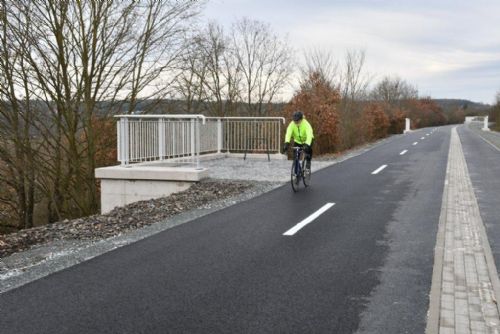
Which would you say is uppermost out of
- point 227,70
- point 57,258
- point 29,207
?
point 227,70

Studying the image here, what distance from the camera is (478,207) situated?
9078 millimetres

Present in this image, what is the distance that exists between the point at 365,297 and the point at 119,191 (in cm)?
882

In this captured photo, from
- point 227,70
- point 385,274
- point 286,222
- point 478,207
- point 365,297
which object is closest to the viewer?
point 365,297

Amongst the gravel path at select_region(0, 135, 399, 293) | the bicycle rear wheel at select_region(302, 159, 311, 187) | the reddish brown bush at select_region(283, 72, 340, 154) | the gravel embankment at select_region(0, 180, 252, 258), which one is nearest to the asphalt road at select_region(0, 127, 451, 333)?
the gravel path at select_region(0, 135, 399, 293)

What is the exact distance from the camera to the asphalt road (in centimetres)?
383

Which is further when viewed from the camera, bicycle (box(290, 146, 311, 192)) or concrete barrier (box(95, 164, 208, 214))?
concrete barrier (box(95, 164, 208, 214))

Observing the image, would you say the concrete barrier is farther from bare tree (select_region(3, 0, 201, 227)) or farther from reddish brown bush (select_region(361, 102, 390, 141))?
reddish brown bush (select_region(361, 102, 390, 141))

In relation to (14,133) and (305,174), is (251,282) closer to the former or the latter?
(305,174)

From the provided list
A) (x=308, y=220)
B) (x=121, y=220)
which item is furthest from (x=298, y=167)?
(x=121, y=220)

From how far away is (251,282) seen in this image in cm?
480

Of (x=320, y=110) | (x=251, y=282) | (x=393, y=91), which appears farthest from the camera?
(x=393, y=91)

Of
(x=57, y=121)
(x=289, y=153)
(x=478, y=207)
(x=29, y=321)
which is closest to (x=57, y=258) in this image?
(x=29, y=321)

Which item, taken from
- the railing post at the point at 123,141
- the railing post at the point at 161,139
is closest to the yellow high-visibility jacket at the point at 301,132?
the railing post at the point at 161,139

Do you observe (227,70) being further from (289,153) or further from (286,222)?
(286,222)
